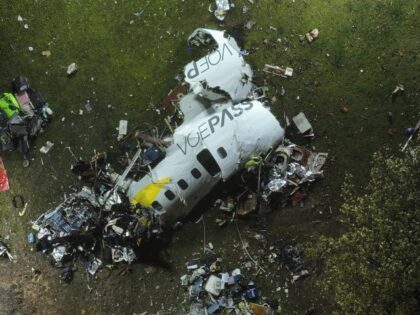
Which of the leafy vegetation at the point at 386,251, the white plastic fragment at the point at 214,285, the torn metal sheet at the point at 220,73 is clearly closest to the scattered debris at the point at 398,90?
the leafy vegetation at the point at 386,251

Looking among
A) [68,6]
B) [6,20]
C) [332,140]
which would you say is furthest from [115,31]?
[332,140]

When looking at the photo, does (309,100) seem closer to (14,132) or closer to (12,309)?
(14,132)

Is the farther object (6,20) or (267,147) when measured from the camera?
(6,20)

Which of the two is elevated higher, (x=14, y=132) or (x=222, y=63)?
(x=14, y=132)

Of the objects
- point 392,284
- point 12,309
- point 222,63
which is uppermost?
point 222,63

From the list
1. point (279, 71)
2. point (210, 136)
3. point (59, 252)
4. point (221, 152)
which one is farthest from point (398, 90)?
point (59, 252)

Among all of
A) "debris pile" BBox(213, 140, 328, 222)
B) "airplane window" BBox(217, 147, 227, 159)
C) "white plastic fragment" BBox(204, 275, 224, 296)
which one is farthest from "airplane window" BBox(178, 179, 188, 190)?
"white plastic fragment" BBox(204, 275, 224, 296)
